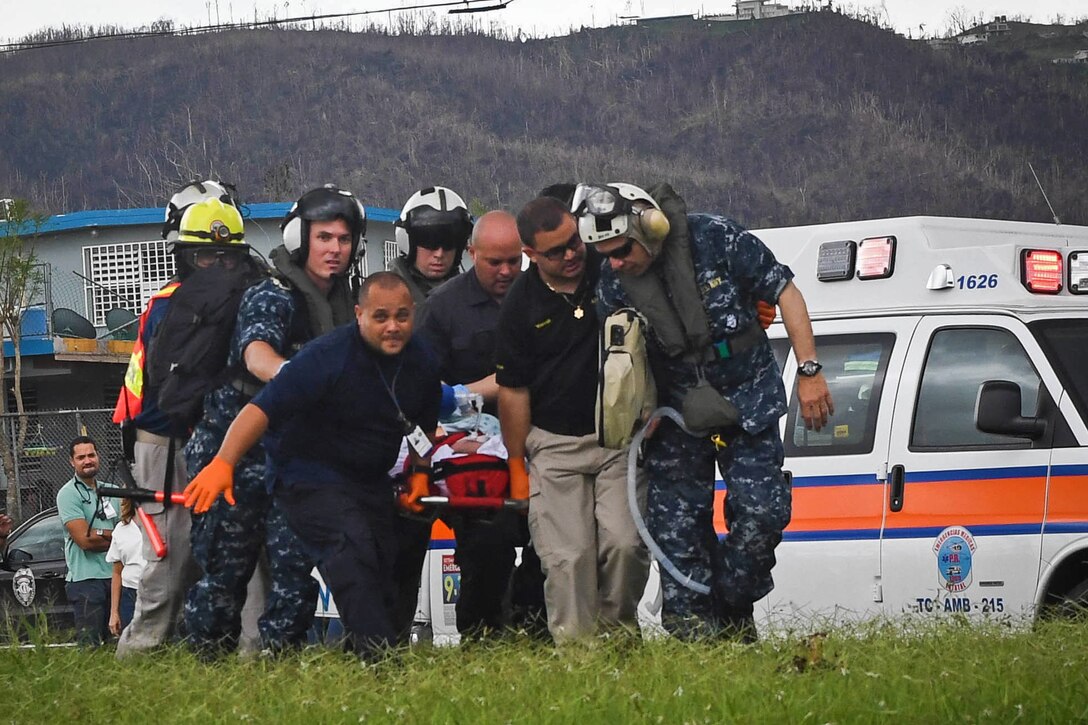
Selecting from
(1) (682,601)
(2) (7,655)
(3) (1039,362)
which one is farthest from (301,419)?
(3) (1039,362)

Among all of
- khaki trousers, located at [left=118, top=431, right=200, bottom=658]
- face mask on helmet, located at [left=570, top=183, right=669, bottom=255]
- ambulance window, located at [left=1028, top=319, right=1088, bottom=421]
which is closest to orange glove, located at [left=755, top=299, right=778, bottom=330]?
face mask on helmet, located at [left=570, top=183, right=669, bottom=255]

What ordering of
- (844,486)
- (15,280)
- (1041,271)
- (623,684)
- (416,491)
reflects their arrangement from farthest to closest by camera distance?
(15,280) → (844,486) → (1041,271) → (416,491) → (623,684)

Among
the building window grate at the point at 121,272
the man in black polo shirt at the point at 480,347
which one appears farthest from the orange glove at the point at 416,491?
the building window grate at the point at 121,272

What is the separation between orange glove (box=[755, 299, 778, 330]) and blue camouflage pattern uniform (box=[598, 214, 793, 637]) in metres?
0.03

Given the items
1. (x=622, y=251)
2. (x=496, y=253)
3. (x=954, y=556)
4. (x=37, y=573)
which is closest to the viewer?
(x=622, y=251)

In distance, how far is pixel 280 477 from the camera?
24.5ft

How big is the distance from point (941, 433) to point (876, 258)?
→ 107 centimetres

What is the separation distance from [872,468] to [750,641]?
5.31 ft

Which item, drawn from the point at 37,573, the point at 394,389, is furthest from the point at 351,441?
the point at 37,573

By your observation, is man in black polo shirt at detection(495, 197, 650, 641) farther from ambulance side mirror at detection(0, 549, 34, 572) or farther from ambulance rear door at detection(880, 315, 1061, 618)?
ambulance side mirror at detection(0, 549, 34, 572)

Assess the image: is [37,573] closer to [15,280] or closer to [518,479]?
[518,479]

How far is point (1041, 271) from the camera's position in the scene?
8.52m

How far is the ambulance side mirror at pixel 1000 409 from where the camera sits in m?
8.03

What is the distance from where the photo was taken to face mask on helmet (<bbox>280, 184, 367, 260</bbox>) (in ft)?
25.8
